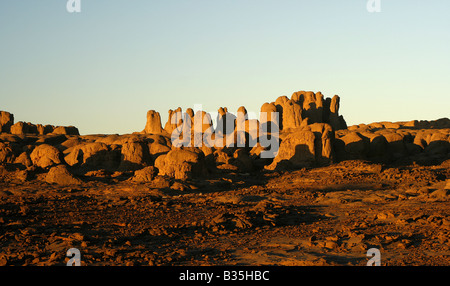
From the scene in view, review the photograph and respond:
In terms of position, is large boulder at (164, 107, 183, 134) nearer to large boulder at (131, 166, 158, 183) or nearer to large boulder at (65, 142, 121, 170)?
large boulder at (65, 142, 121, 170)

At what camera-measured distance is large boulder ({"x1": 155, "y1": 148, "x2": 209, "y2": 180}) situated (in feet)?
86.6

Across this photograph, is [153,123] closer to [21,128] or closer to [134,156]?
[21,128]

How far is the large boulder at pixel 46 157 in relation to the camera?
32131 millimetres

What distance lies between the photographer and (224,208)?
18266mm

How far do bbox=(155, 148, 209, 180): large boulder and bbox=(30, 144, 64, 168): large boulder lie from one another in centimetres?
832

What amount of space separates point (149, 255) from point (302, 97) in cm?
5382

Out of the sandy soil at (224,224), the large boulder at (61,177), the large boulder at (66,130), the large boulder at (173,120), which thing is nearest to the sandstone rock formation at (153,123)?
the large boulder at (173,120)

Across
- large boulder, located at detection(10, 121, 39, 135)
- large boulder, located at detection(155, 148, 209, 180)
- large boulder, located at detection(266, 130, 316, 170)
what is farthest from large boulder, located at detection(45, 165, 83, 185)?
large boulder, located at detection(10, 121, 39, 135)

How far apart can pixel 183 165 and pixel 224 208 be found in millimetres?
8697

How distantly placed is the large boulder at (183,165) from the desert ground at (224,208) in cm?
6

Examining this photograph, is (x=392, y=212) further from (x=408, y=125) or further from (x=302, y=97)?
(x=408, y=125)
